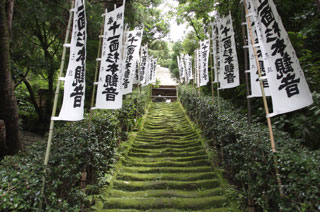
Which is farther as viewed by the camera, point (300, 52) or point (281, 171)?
point (300, 52)

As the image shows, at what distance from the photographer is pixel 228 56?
21.3ft

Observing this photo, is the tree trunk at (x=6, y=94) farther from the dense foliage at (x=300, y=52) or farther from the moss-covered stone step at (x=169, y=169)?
the dense foliage at (x=300, y=52)

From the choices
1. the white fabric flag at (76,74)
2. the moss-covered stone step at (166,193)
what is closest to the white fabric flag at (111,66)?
the white fabric flag at (76,74)

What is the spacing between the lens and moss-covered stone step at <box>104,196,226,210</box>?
4684 millimetres

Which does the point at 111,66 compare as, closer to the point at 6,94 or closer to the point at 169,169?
the point at 6,94

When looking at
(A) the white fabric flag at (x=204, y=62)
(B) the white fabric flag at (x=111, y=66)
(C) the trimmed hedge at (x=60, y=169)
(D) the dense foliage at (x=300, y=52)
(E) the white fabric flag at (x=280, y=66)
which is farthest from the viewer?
(A) the white fabric flag at (x=204, y=62)

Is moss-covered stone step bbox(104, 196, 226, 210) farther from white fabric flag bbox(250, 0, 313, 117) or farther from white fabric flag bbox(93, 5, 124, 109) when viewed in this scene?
white fabric flag bbox(250, 0, 313, 117)

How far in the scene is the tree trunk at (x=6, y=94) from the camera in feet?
16.5

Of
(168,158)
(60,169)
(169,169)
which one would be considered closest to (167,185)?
(169,169)

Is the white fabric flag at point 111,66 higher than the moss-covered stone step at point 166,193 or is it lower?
higher

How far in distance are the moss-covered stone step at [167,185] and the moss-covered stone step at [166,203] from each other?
0.58 metres

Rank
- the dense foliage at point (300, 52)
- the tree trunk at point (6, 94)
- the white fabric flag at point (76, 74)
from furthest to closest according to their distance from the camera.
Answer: the tree trunk at point (6, 94) → the dense foliage at point (300, 52) → the white fabric flag at point (76, 74)

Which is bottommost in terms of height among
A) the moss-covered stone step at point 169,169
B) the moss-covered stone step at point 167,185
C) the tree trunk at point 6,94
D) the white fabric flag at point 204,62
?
the moss-covered stone step at point 167,185

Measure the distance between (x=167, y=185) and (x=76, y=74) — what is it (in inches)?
138
